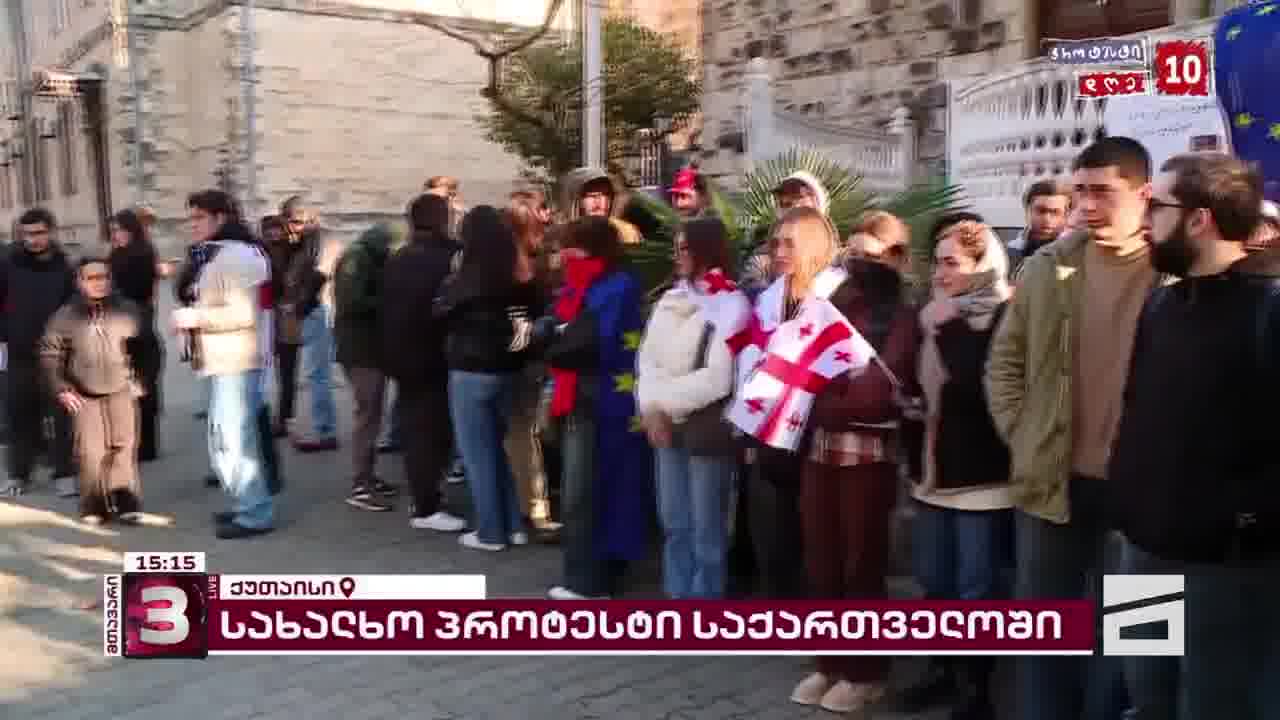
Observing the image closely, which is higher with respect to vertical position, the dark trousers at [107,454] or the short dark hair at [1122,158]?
the short dark hair at [1122,158]

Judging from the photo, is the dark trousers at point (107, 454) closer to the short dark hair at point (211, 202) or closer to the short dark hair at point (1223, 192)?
the short dark hair at point (211, 202)

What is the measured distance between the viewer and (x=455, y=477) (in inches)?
311

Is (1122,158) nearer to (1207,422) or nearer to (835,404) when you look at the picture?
(1207,422)

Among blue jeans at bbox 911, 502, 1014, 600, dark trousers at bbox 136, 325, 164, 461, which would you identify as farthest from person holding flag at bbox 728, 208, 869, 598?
dark trousers at bbox 136, 325, 164, 461

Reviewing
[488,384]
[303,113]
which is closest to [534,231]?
[488,384]

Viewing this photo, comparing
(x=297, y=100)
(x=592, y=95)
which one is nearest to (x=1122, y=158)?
(x=592, y=95)

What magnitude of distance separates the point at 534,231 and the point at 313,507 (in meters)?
2.35

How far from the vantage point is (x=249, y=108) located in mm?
20734

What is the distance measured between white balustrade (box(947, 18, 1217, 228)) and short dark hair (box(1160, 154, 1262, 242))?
189 inches

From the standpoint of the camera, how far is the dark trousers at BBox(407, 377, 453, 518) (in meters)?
6.72

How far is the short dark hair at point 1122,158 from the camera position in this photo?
10.6ft

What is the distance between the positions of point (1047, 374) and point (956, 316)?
59 cm

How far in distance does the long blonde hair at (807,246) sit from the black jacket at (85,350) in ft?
14.7

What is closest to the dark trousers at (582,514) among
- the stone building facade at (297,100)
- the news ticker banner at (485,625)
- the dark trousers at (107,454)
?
the news ticker banner at (485,625)
